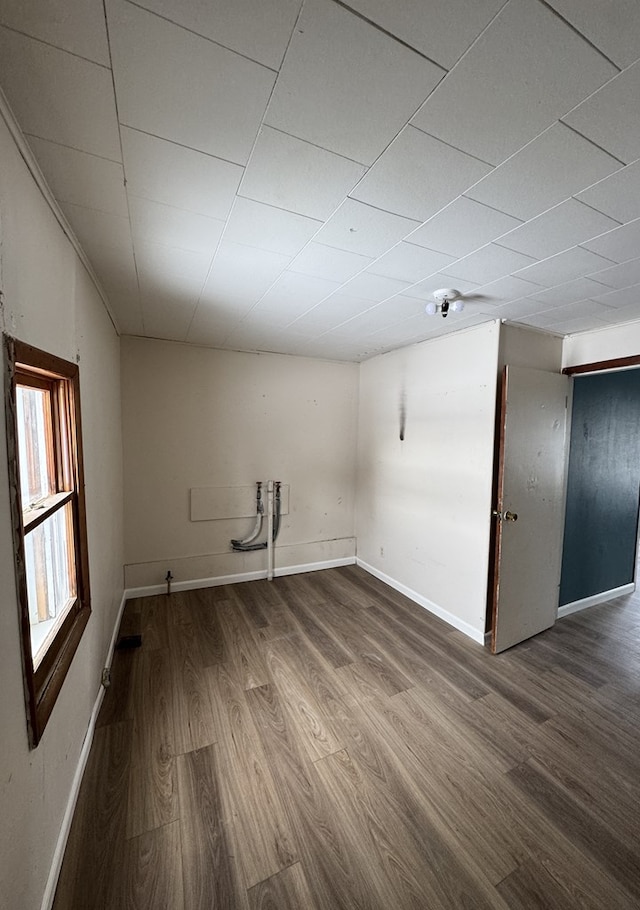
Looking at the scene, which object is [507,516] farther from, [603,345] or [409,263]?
[409,263]

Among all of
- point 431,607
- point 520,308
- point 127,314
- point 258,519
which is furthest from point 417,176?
point 258,519

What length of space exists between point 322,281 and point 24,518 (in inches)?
68.4

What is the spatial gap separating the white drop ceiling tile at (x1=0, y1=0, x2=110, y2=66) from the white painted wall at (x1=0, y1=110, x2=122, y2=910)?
30 cm

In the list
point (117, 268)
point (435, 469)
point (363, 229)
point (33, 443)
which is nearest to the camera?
point (33, 443)

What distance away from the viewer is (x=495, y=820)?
55.1 inches

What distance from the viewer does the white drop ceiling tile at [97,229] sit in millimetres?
1342

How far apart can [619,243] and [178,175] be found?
69.7 inches

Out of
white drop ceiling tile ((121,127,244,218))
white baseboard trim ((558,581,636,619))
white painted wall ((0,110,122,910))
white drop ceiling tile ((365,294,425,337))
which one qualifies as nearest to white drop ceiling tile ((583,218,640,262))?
white drop ceiling tile ((365,294,425,337))

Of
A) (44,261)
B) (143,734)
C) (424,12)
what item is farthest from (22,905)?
(424,12)

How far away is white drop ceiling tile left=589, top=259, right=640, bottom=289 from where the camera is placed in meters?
1.63

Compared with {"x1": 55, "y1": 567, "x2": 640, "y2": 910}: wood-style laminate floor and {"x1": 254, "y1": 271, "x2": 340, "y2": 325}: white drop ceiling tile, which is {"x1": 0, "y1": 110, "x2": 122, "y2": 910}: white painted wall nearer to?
{"x1": 55, "y1": 567, "x2": 640, "y2": 910}: wood-style laminate floor

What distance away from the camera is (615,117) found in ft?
2.86

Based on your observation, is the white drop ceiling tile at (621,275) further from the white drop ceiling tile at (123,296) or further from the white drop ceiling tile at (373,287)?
the white drop ceiling tile at (123,296)

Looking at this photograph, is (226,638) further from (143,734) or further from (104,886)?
(104,886)
